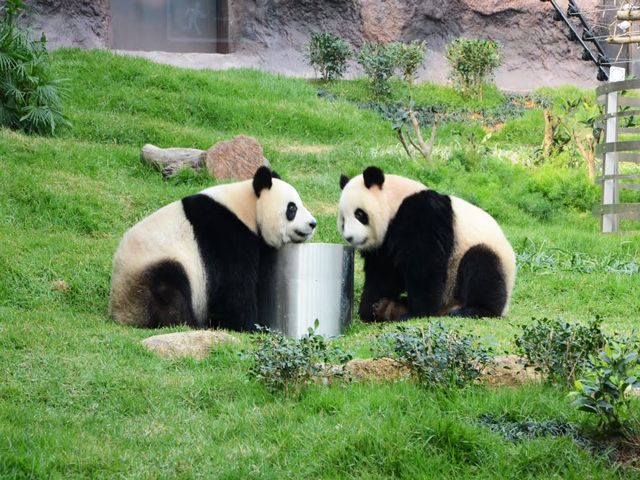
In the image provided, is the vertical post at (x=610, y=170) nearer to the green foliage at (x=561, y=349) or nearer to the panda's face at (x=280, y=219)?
the panda's face at (x=280, y=219)

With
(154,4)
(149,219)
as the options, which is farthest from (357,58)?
(149,219)

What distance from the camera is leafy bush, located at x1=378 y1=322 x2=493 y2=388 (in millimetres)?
5320

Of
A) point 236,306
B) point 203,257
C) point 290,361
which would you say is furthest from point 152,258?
point 290,361

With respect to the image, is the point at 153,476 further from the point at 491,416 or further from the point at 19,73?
the point at 19,73

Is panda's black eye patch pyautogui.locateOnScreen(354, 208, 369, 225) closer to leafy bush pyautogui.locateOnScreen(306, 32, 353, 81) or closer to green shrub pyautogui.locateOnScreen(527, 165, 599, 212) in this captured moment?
green shrub pyautogui.locateOnScreen(527, 165, 599, 212)

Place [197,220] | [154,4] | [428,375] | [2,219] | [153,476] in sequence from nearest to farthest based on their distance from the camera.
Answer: [153,476], [428,375], [197,220], [2,219], [154,4]

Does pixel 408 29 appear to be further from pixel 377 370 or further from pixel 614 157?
pixel 377 370

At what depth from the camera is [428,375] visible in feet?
17.4

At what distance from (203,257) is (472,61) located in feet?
46.6

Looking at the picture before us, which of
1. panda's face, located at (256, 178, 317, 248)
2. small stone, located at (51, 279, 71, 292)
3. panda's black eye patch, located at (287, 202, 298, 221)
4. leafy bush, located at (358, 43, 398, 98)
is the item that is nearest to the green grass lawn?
small stone, located at (51, 279, 71, 292)

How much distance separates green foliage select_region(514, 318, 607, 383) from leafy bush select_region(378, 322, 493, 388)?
25 cm

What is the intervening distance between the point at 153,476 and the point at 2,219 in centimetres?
635

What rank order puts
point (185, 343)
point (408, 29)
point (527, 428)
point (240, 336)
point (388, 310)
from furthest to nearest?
point (408, 29) → point (388, 310) → point (240, 336) → point (185, 343) → point (527, 428)

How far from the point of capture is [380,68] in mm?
20109
